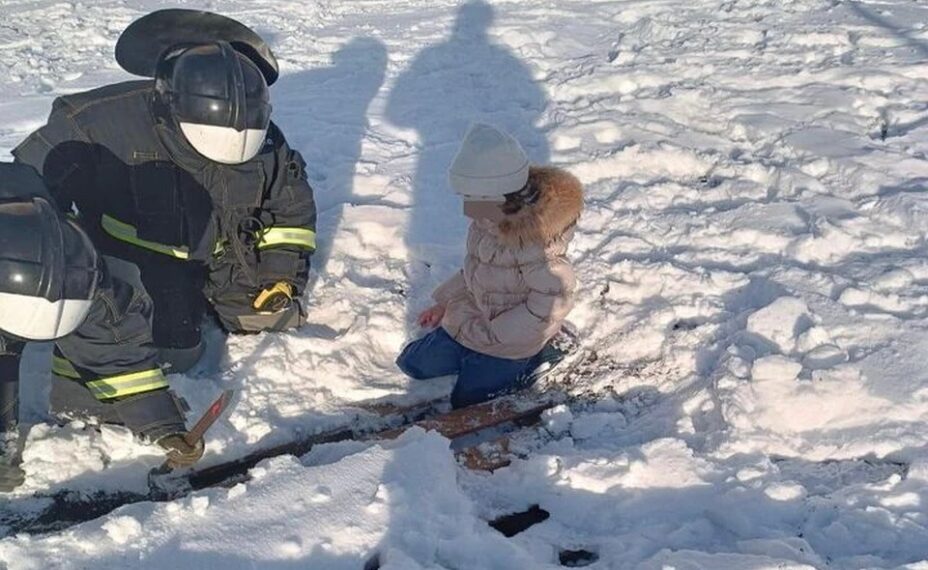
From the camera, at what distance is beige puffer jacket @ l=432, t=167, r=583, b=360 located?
358cm


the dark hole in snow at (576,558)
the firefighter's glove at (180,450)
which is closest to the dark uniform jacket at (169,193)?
the firefighter's glove at (180,450)

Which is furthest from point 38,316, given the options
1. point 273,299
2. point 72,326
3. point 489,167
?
point 489,167

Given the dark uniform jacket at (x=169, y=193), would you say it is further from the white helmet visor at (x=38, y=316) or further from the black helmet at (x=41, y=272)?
the white helmet visor at (x=38, y=316)

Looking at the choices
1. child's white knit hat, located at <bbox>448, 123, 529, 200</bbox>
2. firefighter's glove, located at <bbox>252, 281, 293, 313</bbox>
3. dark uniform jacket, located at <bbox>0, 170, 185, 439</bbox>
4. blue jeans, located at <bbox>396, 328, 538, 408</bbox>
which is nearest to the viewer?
dark uniform jacket, located at <bbox>0, 170, 185, 439</bbox>

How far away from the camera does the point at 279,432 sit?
3.74 m

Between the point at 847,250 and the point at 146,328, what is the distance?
3103mm

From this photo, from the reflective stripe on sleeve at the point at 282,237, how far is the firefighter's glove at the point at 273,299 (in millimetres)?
178

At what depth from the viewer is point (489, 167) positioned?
3461 millimetres

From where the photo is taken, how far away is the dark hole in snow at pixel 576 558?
3.06 meters

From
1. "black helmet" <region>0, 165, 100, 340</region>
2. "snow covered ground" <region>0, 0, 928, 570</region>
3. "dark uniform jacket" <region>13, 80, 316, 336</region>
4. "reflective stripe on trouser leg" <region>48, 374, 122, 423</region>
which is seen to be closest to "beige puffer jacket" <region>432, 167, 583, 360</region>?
"snow covered ground" <region>0, 0, 928, 570</region>

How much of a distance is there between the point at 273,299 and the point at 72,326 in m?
1.32

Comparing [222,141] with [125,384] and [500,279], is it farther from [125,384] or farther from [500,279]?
[500,279]

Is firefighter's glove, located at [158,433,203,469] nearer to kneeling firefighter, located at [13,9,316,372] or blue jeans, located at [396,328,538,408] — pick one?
kneeling firefighter, located at [13,9,316,372]

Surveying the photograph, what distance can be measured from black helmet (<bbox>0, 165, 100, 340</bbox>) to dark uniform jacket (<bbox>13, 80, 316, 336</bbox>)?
904 mm
